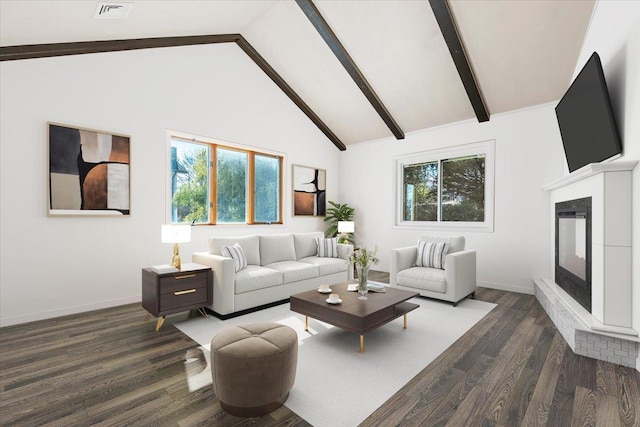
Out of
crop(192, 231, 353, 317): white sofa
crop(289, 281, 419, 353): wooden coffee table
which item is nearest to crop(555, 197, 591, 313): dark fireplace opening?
crop(289, 281, 419, 353): wooden coffee table

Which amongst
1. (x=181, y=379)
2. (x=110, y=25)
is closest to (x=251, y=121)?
(x=110, y=25)

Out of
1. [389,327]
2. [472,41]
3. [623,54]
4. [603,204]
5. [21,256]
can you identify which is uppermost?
[472,41]

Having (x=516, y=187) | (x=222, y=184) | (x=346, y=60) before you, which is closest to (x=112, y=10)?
(x=222, y=184)

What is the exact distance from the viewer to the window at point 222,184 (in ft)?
16.4

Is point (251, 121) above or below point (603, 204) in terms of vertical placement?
above

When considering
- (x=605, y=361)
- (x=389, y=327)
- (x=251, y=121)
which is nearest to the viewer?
(x=605, y=361)

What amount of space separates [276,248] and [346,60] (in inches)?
130

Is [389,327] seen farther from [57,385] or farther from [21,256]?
[21,256]

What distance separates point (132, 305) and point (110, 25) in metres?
3.51

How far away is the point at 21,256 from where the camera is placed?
3523mm

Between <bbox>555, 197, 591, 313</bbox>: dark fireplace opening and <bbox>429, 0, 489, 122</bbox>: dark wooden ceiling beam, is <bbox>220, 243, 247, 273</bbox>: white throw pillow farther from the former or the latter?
<bbox>429, 0, 489, 122</bbox>: dark wooden ceiling beam

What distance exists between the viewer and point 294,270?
448cm

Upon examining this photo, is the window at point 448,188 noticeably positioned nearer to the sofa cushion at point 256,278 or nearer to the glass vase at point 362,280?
the glass vase at point 362,280

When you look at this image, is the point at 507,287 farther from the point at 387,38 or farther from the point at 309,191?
the point at 387,38
